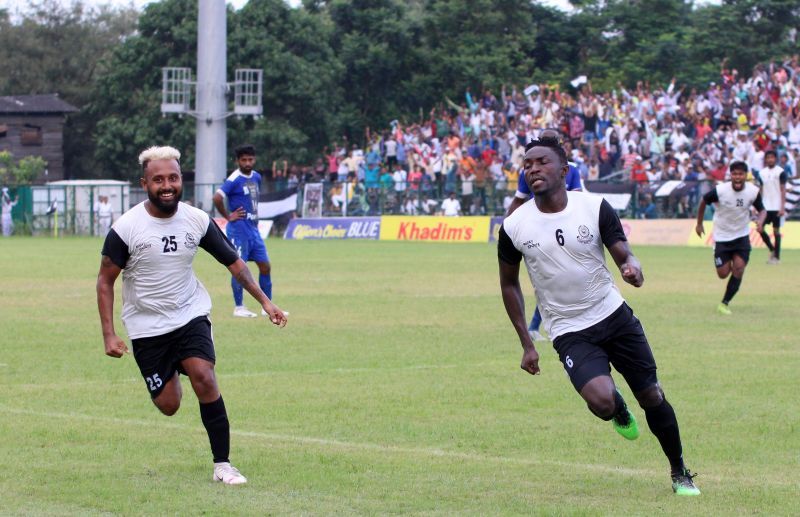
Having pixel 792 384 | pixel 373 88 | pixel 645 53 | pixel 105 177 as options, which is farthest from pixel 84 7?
pixel 792 384

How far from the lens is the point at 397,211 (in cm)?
4775

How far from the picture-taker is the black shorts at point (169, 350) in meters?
8.34

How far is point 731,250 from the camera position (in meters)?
18.9

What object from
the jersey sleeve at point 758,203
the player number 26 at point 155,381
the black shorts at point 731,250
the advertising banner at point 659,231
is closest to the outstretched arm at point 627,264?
the player number 26 at point 155,381

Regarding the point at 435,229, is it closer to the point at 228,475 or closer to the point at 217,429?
the point at 217,429

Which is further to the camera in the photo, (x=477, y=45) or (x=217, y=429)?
(x=477, y=45)

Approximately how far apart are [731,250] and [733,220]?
41cm

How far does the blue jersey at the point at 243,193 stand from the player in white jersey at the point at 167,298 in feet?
32.5

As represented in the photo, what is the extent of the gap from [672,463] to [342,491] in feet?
6.10

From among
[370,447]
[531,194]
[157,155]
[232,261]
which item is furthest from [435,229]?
[157,155]

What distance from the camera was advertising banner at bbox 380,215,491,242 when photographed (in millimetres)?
44000

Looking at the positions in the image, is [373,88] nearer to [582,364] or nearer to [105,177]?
[105,177]

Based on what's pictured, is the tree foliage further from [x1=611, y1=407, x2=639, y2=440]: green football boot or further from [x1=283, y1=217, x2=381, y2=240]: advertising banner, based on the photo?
[x1=611, y1=407, x2=639, y2=440]: green football boot

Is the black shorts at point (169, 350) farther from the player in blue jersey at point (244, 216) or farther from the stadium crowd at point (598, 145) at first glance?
the stadium crowd at point (598, 145)
